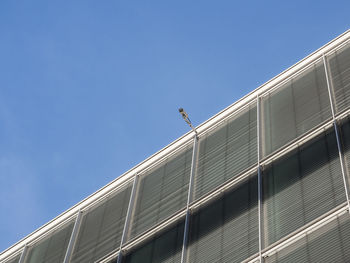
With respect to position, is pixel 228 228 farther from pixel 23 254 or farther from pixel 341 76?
pixel 23 254

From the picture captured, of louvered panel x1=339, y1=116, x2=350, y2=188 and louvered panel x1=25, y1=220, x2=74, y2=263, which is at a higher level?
louvered panel x1=25, y1=220, x2=74, y2=263

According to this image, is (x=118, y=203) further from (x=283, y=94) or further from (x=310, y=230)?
(x=310, y=230)

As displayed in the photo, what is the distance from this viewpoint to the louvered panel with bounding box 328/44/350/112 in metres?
17.9

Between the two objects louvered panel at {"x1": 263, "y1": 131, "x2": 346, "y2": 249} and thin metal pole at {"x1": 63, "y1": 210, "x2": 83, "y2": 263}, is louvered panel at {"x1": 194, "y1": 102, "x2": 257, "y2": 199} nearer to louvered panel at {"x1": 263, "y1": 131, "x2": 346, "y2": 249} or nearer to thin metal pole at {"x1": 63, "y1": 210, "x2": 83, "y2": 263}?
louvered panel at {"x1": 263, "y1": 131, "x2": 346, "y2": 249}

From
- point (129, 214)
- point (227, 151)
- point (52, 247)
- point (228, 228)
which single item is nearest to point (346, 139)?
point (228, 228)

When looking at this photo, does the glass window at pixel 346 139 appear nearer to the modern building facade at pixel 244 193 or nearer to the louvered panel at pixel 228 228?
the modern building facade at pixel 244 193

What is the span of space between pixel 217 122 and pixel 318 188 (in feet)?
21.7

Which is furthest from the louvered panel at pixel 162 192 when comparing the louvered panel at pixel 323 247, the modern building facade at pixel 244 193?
the louvered panel at pixel 323 247

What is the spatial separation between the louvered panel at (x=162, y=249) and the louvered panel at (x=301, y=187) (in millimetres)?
2862

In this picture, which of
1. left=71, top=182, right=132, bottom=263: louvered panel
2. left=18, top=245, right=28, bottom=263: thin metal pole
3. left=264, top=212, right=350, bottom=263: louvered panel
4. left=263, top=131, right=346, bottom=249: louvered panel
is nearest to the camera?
left=264, top=212, right=350, bottom=263: louvered panel

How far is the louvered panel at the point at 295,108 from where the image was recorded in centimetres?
1836

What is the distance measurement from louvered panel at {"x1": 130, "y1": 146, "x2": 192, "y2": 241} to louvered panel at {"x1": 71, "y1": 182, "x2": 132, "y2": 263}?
1.99 ft

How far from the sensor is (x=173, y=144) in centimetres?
2278

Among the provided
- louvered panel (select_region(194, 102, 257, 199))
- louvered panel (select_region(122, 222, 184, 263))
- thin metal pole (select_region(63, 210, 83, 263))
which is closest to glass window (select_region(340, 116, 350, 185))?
louvered panel (select_region(194, 102, 257, 199))
